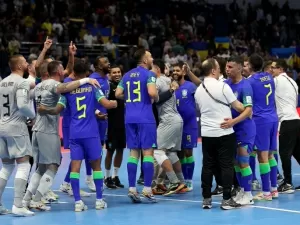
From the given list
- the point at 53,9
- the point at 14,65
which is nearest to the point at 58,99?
the point at 14,65

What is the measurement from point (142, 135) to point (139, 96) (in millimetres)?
586

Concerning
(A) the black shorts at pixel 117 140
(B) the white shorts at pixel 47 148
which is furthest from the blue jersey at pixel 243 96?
(A) the black shorts at pixel 117 140

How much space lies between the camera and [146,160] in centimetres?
1012

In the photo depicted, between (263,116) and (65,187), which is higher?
(263,116)

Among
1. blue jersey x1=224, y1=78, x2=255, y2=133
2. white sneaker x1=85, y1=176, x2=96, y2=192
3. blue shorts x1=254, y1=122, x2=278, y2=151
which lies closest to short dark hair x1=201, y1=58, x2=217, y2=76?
blue jersey x1=224, y1=78, x2=255, y2=133

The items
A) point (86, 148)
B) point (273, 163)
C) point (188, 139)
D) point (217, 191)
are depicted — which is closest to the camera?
point (86, 148)

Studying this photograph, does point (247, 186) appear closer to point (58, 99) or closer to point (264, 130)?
point (264, 130)

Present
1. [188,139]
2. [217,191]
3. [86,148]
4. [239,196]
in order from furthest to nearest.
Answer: [188,139]
[217,191]
[239,196]
[86,148]

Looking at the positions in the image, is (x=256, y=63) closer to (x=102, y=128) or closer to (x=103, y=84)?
(x=103, y=84)

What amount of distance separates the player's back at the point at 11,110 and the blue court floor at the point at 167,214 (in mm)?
1186

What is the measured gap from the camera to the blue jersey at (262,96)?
10.4 meters

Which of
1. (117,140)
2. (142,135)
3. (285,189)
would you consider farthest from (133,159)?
(285,189)

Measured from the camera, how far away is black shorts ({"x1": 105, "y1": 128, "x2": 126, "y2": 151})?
39.4ft

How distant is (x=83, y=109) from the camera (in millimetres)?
9648
